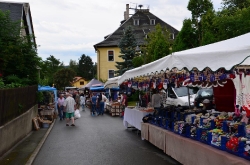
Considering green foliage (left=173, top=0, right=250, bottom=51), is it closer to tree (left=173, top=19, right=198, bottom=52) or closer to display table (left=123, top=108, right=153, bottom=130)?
tree (left=173, top=19, right=198, bottom=52)

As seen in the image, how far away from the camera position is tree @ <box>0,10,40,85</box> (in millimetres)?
17562

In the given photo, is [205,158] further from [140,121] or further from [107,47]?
[107,47]

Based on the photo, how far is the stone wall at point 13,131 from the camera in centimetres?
972

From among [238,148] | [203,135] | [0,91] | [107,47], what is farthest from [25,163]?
[107,47]

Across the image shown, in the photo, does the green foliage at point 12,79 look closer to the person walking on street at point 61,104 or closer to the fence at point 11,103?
the fence at point 11,103

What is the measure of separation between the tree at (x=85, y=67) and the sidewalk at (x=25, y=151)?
361 ft

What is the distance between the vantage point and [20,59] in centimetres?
1808

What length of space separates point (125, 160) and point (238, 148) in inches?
165

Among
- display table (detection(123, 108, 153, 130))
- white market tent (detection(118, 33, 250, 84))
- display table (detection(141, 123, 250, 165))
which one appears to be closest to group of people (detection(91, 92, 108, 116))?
display table (detection(123, 108, 153, 130))

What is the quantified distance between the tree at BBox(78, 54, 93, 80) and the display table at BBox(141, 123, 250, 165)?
11420 cm

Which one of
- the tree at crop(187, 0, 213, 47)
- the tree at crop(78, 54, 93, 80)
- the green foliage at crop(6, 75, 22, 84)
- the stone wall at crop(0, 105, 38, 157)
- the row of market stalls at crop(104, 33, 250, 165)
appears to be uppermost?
the tree at crop(78, 54, 93, 80)

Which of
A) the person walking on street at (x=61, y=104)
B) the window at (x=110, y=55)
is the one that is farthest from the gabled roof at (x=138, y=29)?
the person walking on street at (x=61, y=104)

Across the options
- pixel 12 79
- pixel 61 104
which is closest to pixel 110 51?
pixel 61 104

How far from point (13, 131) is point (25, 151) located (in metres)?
1.15
